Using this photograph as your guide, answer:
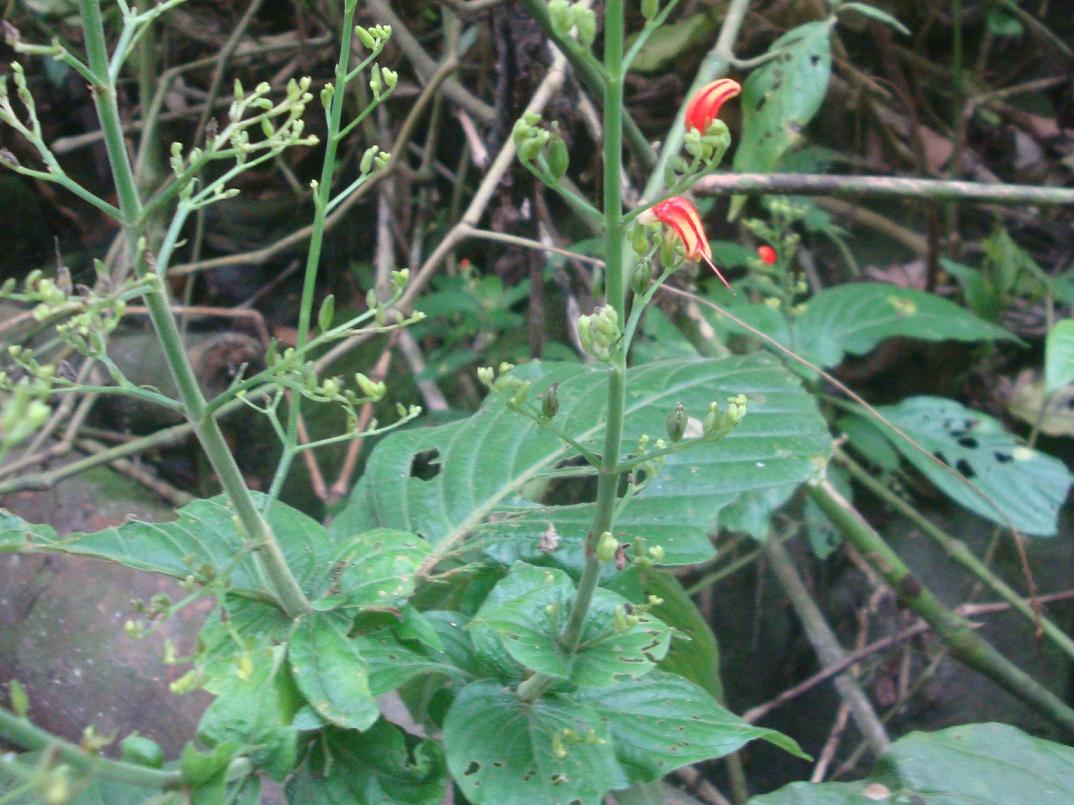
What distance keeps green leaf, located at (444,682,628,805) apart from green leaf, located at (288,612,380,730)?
9 cm

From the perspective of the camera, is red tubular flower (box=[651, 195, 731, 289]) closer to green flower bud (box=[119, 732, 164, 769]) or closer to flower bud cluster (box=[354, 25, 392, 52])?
flower bud cluster (box=[354, 25, 392, 52])

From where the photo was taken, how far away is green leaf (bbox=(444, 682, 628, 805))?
72 centimetres

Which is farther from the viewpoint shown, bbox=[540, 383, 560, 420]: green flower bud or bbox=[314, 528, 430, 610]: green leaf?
bbox=[314, 528, 430, 610]: green leaf

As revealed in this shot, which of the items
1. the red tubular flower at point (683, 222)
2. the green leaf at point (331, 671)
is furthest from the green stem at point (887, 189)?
the green leaf at point (331, 671)

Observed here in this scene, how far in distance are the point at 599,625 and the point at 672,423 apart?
218 millimetres

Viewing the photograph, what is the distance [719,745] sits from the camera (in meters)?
0.75

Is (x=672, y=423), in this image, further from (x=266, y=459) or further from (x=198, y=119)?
(x=198, y=119)

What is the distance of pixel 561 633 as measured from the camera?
74 cm

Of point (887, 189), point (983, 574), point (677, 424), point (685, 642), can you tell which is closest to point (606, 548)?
point (677, 424)

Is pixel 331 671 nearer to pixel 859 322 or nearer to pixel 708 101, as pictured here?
pixel 708 101

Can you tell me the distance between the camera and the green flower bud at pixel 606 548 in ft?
1.97

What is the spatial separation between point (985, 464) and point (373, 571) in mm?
1279

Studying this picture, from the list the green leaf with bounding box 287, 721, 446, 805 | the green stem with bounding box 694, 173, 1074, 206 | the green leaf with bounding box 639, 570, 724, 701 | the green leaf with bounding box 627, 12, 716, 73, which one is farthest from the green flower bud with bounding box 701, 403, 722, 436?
the green leaf with bounding box 627, 12, 716, 73

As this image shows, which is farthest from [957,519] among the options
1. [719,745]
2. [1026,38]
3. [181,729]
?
[181,729]
